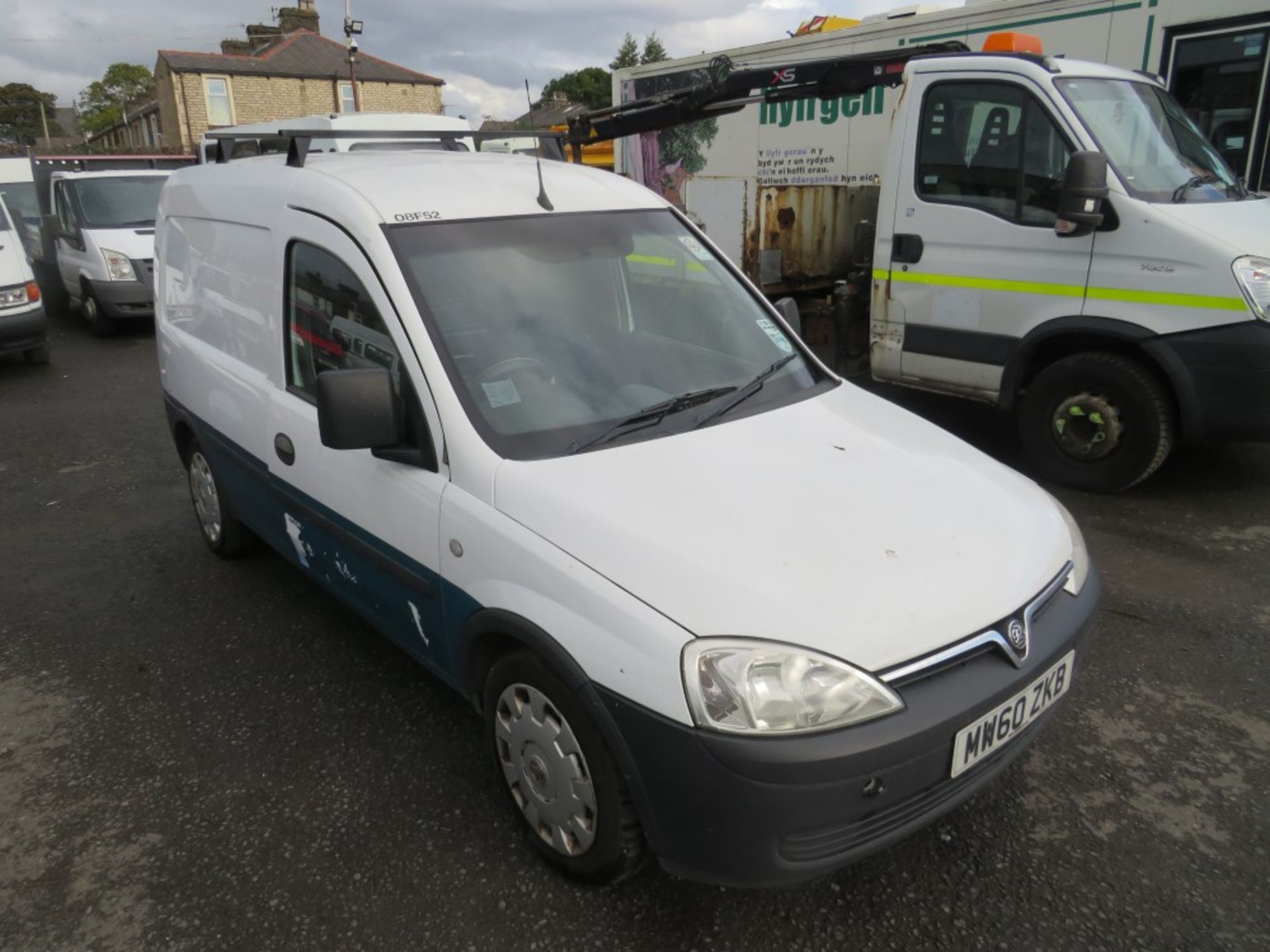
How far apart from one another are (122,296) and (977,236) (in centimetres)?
987

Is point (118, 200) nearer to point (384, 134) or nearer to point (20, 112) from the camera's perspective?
point (384, 134)

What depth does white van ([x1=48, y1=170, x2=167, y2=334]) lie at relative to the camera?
1112 centimetres

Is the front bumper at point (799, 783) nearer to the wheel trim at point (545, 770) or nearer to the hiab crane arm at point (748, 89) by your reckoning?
the wheel trim at point (545, 770)

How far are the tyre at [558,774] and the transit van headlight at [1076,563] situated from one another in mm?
1344

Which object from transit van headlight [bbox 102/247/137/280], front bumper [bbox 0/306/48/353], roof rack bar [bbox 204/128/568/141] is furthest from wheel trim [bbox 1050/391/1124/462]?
transit van headlight [bbox 102/247/137/280]

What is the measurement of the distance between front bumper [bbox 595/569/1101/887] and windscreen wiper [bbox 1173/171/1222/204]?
12.6 feet

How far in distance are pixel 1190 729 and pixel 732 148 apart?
800 cm

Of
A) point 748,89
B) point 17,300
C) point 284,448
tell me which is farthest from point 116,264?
point 284,448

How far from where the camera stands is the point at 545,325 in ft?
9.62

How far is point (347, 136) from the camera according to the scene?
3625 millimetres

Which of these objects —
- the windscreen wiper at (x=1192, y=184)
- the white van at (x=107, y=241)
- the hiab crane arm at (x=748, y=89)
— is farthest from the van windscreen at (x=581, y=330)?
the white van at (x=107, y=241)

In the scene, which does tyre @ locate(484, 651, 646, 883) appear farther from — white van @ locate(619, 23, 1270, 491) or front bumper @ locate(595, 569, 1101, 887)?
white van @ locate(619, 23, 1270, 491)

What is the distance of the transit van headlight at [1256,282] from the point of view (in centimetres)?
450

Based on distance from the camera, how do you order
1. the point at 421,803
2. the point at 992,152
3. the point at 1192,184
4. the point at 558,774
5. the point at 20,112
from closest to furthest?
the point at 558,774 → the point at 421,803 → the point at 1192,184 → the point at 992,152 → the point at 20,112
